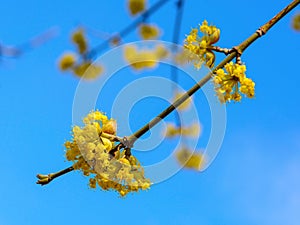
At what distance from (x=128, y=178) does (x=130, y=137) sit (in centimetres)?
18

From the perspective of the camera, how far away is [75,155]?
1723mm

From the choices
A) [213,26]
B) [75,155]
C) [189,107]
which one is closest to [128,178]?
[75,155]

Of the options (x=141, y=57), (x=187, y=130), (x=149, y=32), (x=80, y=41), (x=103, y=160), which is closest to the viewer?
(x=103, y=160)

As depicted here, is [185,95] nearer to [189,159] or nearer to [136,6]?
[189,159]

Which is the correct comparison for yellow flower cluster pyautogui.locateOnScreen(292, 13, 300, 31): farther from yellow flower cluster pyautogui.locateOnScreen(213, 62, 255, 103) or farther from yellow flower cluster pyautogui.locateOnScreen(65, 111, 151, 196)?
yellow flower cluster pyautogui.locateOnScreen(65, 111, 151, 196)

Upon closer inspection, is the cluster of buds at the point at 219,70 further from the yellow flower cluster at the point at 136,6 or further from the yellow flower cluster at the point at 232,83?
the yellow flower cluster at the point at 136,6

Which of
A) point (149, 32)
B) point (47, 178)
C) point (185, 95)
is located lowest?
point (185, 95)

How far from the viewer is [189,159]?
1.90 metres

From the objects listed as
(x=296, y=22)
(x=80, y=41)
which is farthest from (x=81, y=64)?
(x=296, y=22)

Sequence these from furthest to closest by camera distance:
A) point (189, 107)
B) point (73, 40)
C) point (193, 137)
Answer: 1. point (73, 40)
2. point (193, 137)
3. point (189, 107)

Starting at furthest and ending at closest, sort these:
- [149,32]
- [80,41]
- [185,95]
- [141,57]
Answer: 1. [141,57]
2. [80,41]
3. [149,32]
4. [185,95]

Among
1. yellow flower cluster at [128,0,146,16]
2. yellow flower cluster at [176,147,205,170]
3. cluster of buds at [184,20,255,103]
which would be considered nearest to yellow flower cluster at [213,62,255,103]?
cluster of buds at [184,20,255,103]

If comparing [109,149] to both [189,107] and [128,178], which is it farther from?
[189,107]

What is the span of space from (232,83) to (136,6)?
23.2 inches
